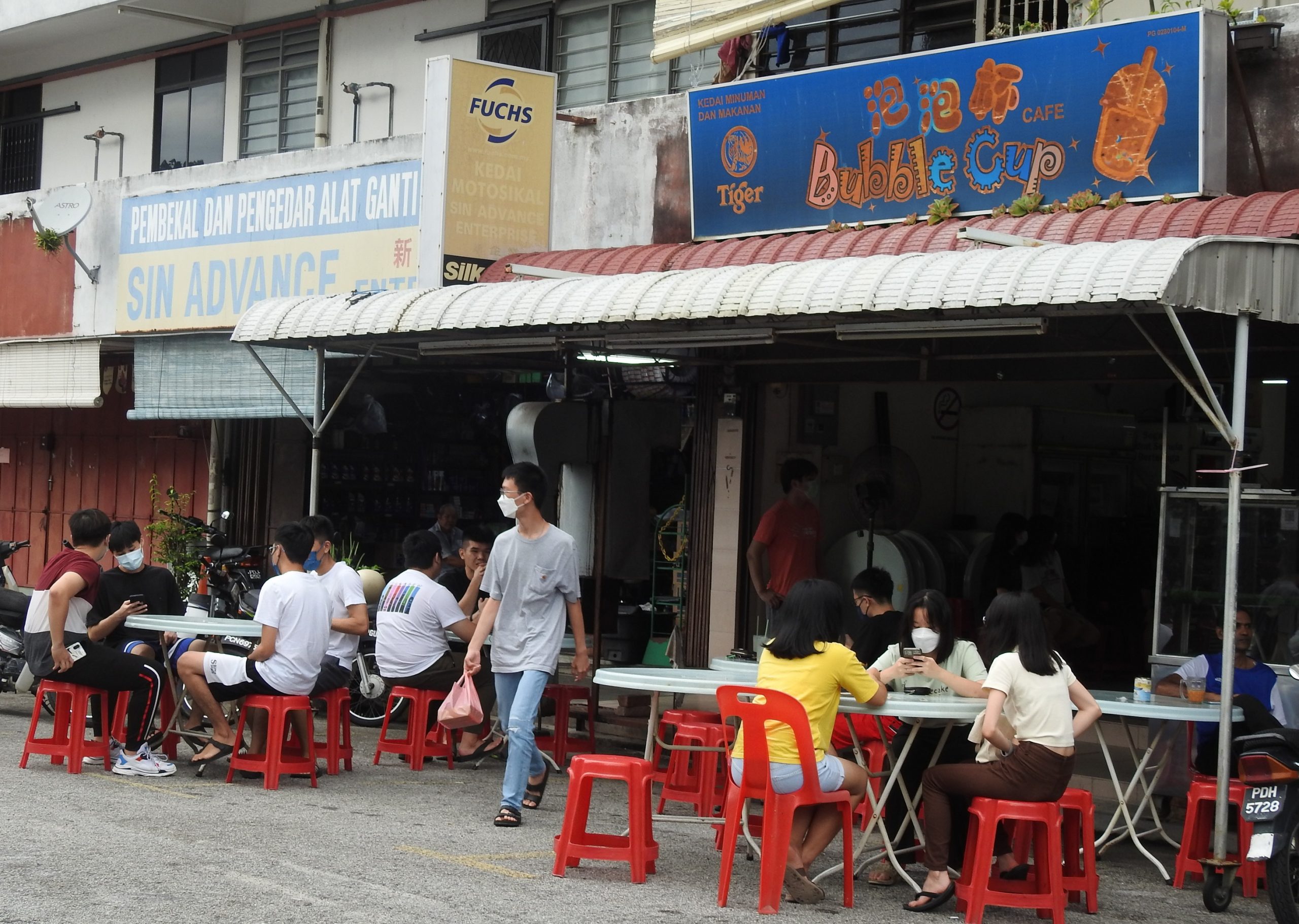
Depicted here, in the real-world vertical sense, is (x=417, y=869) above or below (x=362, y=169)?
below

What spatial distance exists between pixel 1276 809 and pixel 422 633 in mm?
5279

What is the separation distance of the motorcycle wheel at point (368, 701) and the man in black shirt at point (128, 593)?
2.22 m

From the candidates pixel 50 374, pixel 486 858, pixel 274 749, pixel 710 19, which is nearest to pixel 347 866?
pixel 486 858

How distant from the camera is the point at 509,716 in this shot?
8.20 m

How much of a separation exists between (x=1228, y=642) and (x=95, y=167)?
604 inches

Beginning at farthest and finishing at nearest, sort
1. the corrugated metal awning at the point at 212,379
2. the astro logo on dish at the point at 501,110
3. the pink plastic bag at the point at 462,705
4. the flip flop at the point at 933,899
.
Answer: the corrugated metal awning at the point at 212,379, the astro logo on dish at the point at 501,110, the pink plastic bag at the point at 462,705, the flip flop at the point at 933,899

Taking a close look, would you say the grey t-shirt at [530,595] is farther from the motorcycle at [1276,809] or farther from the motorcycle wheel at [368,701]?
the motorcycle wheel at [368,701]

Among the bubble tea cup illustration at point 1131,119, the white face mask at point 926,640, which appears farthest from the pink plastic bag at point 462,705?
the bubble tea cup illustration at point 1131,119

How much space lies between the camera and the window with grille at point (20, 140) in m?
19.6

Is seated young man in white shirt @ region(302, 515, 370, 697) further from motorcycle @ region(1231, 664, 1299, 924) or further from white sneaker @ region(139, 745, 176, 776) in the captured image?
motorcycle @ region(1231, 664, 1299, 924)

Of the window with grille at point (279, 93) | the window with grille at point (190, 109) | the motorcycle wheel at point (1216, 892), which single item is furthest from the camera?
the window with grille at point (190, 109)

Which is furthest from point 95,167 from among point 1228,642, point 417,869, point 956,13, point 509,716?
point 1228,642

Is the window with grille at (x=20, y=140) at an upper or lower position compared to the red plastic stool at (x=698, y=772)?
upper

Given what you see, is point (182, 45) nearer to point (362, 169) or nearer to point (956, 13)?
point (362, 169)
